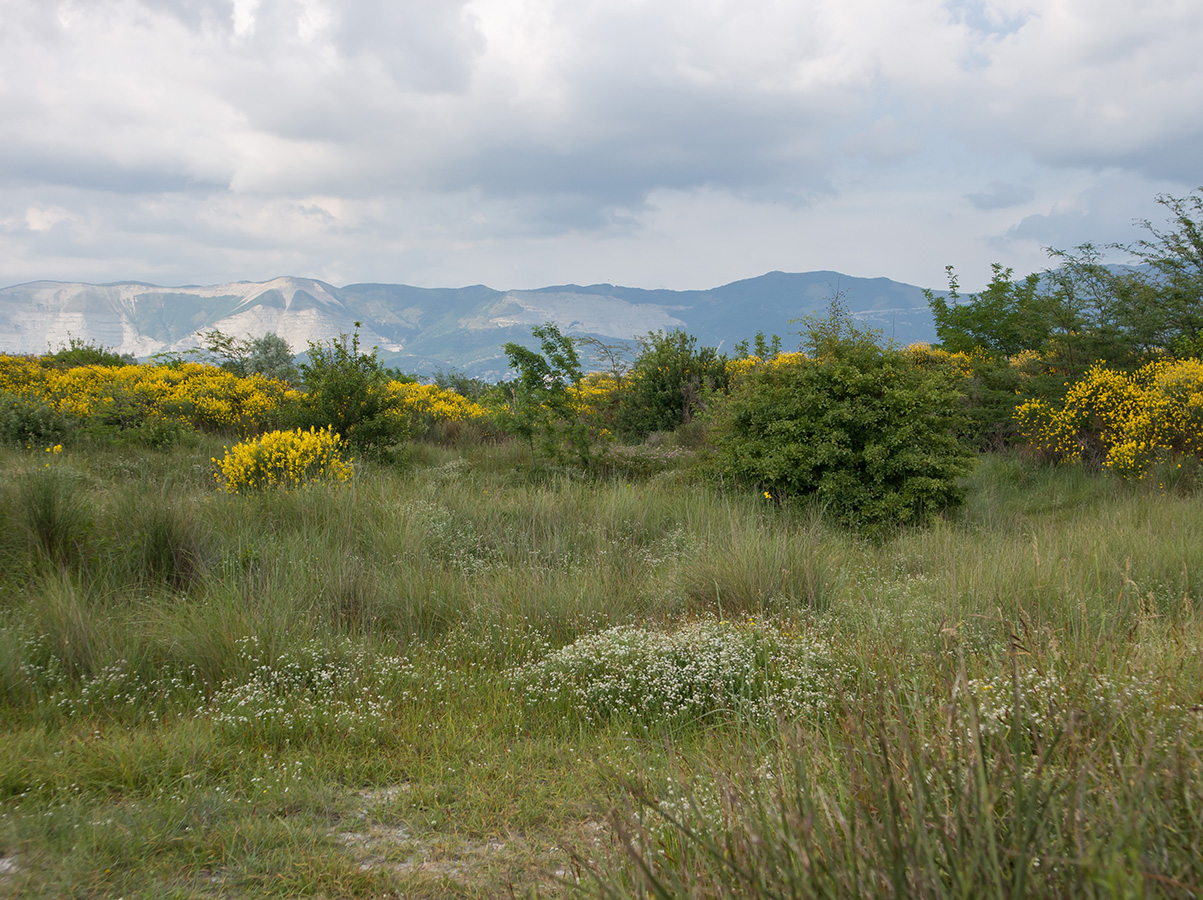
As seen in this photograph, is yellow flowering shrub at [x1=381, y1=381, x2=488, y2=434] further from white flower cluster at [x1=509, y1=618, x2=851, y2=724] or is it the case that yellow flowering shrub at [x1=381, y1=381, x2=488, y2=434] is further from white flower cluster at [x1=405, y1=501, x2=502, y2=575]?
white flower cluster at [x1=509, y1=618, x2=851, y2=724]

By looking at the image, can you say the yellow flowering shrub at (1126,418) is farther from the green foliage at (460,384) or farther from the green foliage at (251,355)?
the green foliage at (460,384)

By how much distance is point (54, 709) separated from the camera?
3520 mm

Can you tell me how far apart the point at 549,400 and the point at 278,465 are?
14.2ft

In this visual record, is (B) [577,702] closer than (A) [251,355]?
Yes

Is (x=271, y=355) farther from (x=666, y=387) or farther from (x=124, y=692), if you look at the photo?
(x=124, y=692)

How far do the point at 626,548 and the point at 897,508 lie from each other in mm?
3375

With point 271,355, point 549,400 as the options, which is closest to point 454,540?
point 549,400

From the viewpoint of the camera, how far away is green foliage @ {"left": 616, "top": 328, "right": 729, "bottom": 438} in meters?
17.3

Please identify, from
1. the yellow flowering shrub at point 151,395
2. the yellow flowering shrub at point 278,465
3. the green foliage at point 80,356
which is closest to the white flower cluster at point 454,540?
the yellow flowering shrub at point 278,465

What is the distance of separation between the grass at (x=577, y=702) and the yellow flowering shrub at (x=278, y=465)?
2.83 ft

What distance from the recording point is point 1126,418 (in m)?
10.3

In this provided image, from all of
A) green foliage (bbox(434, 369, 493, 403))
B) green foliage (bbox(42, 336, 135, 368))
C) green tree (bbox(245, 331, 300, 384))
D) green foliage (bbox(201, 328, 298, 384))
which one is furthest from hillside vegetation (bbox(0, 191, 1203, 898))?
green foliage (bbox(434, 369, 493, 403))

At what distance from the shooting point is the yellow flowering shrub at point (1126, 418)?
369 inches

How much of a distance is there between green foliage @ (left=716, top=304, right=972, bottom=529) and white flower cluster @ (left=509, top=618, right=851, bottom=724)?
427 cm
